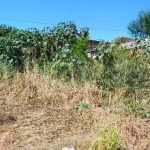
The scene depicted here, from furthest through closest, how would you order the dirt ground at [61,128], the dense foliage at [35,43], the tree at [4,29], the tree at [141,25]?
1. the tree at [141,25]
2. the tree at [4,29]
3. the dense foliage at [35,43]
4. the dirt ground at [61,128]

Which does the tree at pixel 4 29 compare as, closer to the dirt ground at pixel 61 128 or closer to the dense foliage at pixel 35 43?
the dense foliage at pixel 35 43

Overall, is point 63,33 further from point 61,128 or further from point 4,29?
point 61,128

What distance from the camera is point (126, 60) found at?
6801 millimetres

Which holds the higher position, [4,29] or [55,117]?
[4,29]

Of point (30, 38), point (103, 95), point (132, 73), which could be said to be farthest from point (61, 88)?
point (30, 38)

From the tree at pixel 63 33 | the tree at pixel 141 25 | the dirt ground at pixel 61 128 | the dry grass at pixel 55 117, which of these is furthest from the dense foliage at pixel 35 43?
the tree at pixel 141 25

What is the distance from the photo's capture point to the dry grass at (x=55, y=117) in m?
3.83

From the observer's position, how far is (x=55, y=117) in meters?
5.09

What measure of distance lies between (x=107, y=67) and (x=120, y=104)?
1563 millimetres

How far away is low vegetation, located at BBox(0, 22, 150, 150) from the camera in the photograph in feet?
12.6

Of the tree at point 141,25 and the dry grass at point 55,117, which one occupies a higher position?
the tree at point 141,25

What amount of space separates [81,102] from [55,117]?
96 cm

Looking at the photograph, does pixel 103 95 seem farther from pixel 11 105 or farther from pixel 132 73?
pixel 11 105

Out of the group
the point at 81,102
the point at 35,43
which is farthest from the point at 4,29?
the point at 81,102
